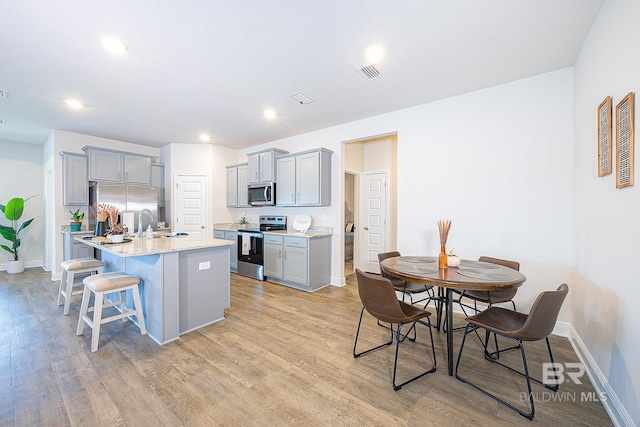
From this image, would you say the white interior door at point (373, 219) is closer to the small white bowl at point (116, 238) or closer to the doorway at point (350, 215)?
the doorway at point (350, 215)

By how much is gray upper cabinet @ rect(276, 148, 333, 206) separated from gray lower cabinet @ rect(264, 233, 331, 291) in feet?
2.29

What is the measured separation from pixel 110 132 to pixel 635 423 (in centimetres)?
720

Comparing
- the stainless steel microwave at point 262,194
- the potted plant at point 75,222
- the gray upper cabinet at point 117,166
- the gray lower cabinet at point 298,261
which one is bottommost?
the gray lower cabinet at point 298,261

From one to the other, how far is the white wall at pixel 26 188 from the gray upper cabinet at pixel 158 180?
2492mm

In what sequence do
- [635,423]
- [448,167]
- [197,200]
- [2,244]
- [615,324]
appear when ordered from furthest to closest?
[197,200]
[2,244]
[448,167]
[615,324]
[635,423]

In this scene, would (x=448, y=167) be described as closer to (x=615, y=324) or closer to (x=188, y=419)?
(x=615, y=324)

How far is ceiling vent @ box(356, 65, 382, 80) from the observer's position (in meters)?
2.67

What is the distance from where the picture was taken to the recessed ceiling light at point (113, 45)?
7.30 ft

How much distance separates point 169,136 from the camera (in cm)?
513

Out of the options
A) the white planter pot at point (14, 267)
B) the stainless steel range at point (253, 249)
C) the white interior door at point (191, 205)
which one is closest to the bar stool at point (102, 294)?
the stainless steel range at point (253, 249)

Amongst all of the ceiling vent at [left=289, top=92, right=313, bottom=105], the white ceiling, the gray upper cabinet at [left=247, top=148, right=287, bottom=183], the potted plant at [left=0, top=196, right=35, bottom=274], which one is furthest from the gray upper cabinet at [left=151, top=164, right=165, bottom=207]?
the ceiling vent at [left=289, top=92, right=313, bottom=105]

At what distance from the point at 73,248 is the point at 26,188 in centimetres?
260

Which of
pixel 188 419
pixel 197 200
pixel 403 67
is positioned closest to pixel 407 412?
pixel 188 419

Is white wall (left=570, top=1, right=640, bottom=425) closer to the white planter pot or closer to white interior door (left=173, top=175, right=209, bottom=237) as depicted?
white interior door (left=173, top=175, right=209, bottom=237)
